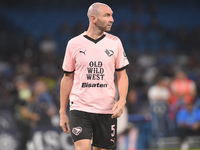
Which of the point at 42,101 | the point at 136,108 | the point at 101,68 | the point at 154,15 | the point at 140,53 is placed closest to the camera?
the point at 101,68

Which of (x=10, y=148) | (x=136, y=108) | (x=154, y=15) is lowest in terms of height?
(x=10, y=148)

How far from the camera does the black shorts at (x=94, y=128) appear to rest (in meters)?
4.50

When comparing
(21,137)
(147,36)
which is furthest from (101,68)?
(147,36)

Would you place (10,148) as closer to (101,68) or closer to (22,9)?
(101,68)

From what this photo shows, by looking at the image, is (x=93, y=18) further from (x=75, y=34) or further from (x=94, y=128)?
(x=75, y=34)

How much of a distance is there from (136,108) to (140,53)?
4691mm

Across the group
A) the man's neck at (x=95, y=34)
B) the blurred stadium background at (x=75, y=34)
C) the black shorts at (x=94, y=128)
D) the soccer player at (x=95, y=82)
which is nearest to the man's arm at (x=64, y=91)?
the soccer player at (x=95, y=82)

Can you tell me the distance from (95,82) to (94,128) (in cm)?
52

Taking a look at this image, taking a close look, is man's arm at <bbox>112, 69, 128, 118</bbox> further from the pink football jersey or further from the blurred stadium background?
the blurred stadium background

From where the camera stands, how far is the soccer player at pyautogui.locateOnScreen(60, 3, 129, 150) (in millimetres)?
4531

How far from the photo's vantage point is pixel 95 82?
179 inches

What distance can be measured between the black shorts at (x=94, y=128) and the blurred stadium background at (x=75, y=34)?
6185 mm

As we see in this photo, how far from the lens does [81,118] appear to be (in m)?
4.54

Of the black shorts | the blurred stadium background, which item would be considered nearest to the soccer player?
the black shorts
